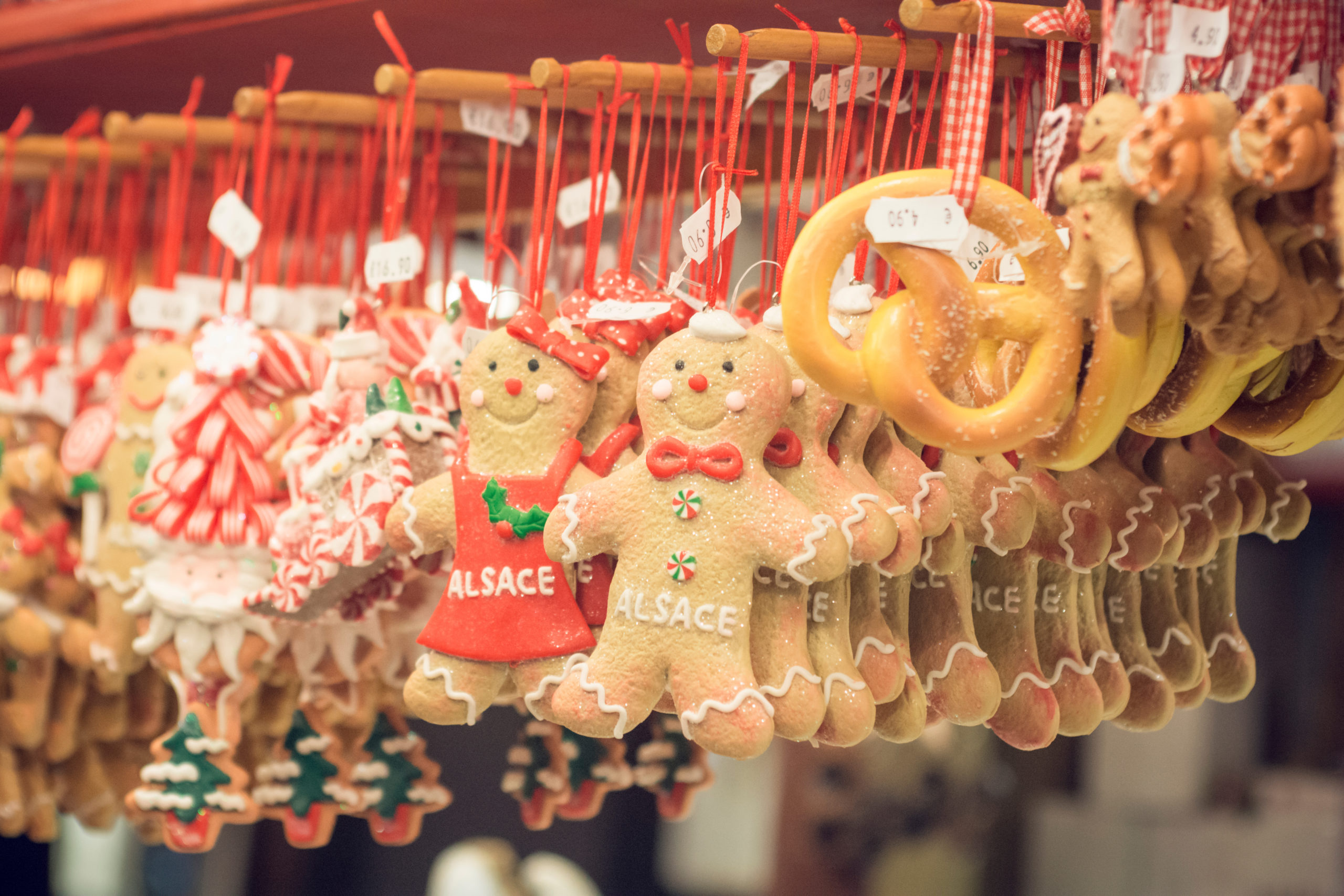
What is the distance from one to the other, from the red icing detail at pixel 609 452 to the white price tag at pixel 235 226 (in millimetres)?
528

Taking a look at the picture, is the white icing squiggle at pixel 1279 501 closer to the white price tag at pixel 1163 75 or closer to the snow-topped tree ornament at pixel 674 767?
the white price tag at pixel 1163 75

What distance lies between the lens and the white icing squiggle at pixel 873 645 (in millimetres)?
973

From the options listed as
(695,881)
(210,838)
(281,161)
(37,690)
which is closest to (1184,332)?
(210,838)

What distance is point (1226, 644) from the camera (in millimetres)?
1182

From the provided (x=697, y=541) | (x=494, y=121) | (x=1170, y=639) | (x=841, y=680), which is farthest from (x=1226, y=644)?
(x=494, y=121)

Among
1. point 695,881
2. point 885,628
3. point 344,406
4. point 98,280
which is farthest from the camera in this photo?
point 695,881

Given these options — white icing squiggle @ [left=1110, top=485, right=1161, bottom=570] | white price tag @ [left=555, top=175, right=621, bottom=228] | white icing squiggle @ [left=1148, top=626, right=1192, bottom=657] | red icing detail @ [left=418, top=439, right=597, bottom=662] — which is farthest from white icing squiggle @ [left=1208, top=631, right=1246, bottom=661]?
white price tag @ [left=555, top=175, right=621, bottom=228]

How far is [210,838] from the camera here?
1.30m

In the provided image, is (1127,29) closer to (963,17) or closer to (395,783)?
(963,17)

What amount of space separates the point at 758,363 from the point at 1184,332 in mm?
289

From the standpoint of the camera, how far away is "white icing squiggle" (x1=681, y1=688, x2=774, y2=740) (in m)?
0.89

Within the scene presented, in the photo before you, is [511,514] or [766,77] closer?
[511,514]

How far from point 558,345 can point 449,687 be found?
0.28m

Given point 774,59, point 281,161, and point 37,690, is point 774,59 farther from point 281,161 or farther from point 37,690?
point 37,690
